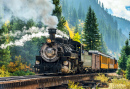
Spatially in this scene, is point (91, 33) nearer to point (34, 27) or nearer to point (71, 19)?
point (34, 27)

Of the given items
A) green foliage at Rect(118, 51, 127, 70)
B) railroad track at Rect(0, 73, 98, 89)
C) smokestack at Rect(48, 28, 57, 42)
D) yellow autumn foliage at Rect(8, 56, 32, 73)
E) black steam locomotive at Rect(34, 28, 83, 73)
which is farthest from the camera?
green foliage at Rect(118, 51, 127, 70)

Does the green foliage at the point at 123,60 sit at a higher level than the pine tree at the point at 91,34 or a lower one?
lower

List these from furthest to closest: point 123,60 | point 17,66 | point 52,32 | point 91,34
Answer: point 91,34, point 17,66, point 123,60, point 52,32

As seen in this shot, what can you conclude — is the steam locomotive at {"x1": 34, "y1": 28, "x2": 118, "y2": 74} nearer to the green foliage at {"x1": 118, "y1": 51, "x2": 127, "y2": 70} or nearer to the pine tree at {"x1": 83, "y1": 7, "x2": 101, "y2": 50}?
the green foliage at {"x1": 118, "y1": 51, "x2": 127, "y2": 70}

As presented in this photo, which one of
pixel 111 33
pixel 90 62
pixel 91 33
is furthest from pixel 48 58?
pixel 111 33

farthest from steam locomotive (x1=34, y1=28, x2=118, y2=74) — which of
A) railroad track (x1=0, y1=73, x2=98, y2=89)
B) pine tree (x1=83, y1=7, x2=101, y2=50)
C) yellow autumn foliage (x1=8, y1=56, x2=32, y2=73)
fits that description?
pine tree (x1=83, y1=7, x2=101, y2=50)

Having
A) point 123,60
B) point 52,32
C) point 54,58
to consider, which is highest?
point 52,32

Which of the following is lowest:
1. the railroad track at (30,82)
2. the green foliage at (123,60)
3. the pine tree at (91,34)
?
the railroad track at (30,82)

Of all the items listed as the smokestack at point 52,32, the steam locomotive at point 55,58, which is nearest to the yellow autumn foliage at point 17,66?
the steam locomotive at point 55,58

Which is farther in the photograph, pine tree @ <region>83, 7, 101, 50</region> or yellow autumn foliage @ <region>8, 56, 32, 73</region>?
pine tree @ <region>83, 7, 101, 50</region>

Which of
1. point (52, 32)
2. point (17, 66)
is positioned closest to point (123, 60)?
point (17, 66)

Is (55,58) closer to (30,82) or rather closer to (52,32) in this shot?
(52,32)

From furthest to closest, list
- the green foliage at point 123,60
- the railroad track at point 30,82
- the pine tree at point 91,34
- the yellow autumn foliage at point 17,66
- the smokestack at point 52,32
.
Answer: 1. the pine tree at point 91,34
2. the green foliage at point 123,60
3. the yellow autumn foliage at point 17,66
4. the smokestack at point 52,32
5. the railroad track at point 30,82

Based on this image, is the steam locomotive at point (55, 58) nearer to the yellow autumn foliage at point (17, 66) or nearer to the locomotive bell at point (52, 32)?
the locomotive bell at point (52, 32)
